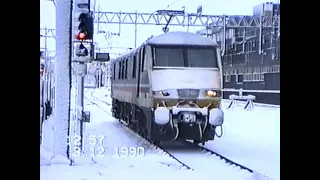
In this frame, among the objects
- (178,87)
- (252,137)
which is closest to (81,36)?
(178,87)

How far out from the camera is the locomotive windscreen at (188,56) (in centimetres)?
349

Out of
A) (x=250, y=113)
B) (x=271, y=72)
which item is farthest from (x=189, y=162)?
(x=271, y=72)

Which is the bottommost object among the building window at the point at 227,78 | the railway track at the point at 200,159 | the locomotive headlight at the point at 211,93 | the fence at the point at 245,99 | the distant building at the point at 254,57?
the railway track at the point at 200,159

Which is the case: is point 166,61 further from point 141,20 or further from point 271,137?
point 271,137

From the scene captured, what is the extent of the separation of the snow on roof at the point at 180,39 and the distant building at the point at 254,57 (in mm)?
35

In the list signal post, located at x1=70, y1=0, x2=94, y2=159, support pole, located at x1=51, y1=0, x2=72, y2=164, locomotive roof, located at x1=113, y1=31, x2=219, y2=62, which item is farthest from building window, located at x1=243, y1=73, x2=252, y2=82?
support pole, located at x1=51, y1=0, x2=72, y2=164

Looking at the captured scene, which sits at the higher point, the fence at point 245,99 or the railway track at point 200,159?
the fence at point 245,99

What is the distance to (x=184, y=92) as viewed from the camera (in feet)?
11.5

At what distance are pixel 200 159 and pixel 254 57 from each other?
606 millimetres

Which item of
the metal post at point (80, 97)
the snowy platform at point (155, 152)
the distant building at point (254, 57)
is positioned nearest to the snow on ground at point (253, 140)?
the snowy platform at point (155, 152)
